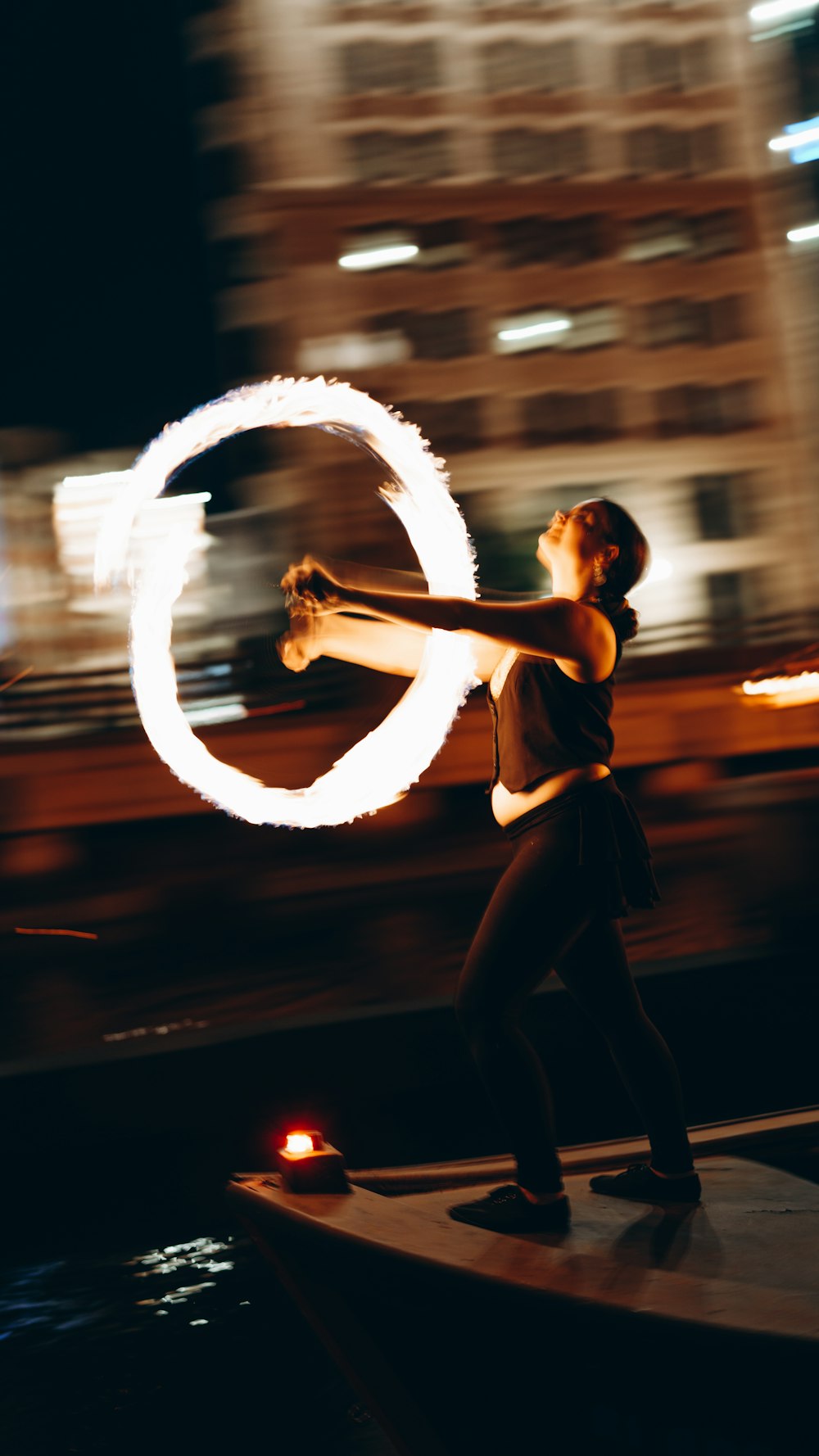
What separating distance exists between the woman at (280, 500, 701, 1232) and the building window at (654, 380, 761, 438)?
3972 centimetres

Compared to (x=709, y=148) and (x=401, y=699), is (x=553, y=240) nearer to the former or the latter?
(x=709, y=148)

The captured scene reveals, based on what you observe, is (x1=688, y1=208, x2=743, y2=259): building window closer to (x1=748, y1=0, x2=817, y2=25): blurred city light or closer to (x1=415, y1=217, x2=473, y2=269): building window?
(x1=748, y1=0, x2=817, y2=25): blurred city light

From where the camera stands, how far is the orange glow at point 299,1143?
11.1ft

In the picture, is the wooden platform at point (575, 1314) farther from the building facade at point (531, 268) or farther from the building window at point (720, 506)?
the building window at point (720, 506)

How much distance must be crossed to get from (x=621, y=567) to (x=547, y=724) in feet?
1.25

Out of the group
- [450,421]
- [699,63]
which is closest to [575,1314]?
[450,421]

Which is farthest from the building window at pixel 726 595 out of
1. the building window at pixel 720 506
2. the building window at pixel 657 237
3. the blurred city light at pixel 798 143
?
the blurred city light at pixel 798 143

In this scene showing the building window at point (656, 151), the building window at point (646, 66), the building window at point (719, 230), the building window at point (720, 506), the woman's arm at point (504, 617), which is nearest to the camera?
the woman's arm at point (504, 617)

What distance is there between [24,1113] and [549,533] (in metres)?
3.35

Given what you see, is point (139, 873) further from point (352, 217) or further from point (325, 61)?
point (325, 61)

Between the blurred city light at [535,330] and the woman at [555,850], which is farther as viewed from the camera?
the blurred city light at [535,330]

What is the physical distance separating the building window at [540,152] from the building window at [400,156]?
1.51 meters

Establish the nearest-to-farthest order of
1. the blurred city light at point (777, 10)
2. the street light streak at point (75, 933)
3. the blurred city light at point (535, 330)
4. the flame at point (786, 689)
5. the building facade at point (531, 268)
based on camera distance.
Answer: the street light streak at point (75, 933) < the flame at point (786, 689) < the building facade at point (531, 268) < the blurred city light at point (535, 330) < the blurred city light at point (777, 10)

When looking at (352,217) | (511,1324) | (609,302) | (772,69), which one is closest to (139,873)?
(352,217)
